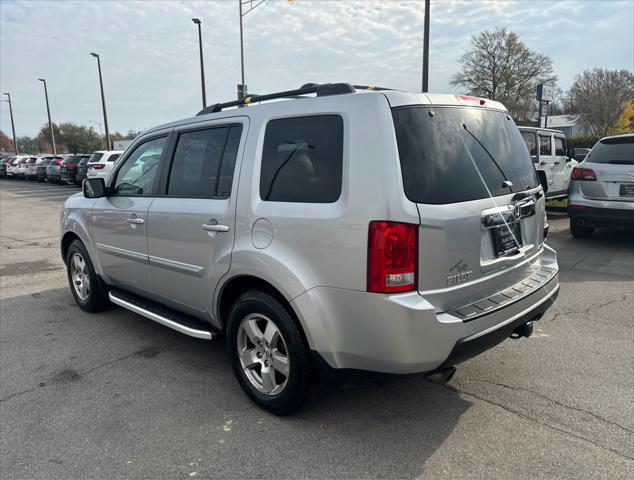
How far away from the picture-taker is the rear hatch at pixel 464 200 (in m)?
2.47

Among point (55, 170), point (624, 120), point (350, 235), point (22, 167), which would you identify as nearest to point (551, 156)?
point (350, 235)

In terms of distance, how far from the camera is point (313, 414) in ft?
10.0

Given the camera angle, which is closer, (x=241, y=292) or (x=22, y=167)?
(x=241, y=292)

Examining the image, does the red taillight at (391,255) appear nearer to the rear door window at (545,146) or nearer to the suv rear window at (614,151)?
the suv rear window at (614,151)

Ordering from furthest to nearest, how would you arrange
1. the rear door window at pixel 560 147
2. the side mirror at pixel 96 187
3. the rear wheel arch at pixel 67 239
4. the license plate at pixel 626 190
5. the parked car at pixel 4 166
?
the parked car at pixel 4 166 → the rear door window at pixel 560 147 → the license plate at pixel 626 190 → the rear wheel arch at pixel 67 239 → the side mirror at pixel 96 187

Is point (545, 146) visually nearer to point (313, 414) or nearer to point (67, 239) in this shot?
point (67, 239)

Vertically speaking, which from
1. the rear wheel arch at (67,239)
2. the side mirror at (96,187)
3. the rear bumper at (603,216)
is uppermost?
the side mirror at (96,187)

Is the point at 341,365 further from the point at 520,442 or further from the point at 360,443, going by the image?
the point at 520,442

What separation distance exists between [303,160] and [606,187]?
6.47 metres

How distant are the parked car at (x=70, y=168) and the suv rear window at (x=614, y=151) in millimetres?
25188

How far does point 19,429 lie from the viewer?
2.97 metres

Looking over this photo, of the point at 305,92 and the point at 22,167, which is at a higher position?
the point at 305,92

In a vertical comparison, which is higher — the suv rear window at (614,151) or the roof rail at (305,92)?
the roof rail at (305,92)

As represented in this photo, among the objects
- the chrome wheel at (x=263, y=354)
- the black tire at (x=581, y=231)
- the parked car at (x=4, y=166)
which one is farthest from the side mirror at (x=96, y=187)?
the parked car at (x=4, y=166)
